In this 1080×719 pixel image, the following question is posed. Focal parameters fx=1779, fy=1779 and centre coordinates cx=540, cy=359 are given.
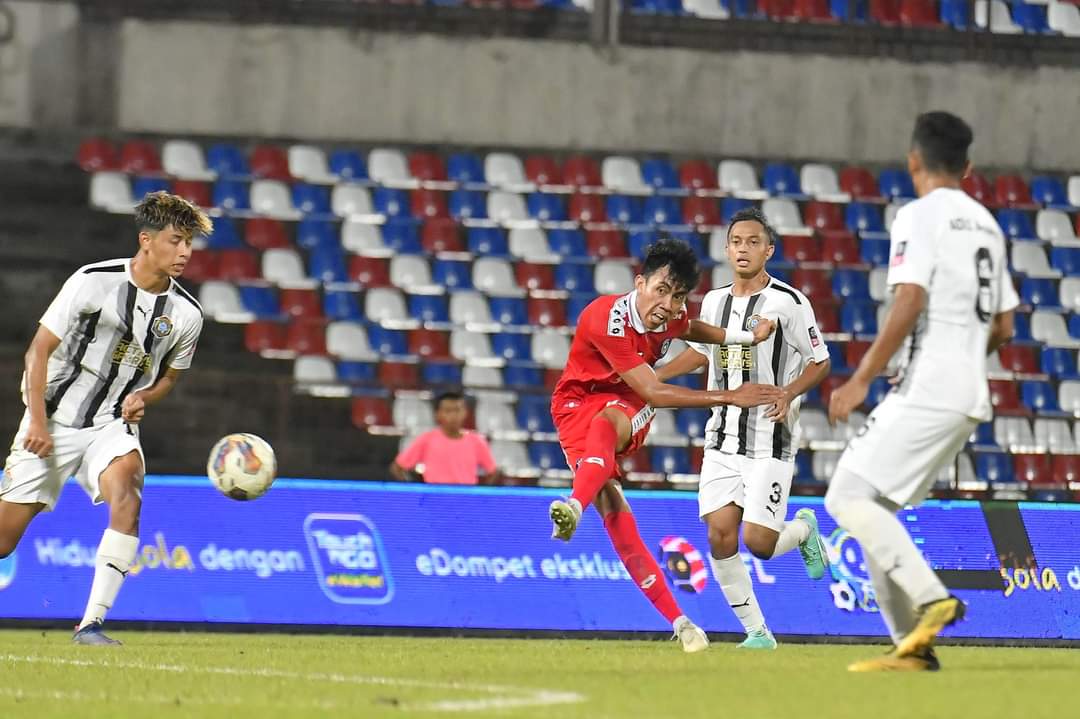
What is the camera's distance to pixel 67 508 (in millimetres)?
11766

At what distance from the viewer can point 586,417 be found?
8.90 meters

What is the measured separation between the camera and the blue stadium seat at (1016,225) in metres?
18.6

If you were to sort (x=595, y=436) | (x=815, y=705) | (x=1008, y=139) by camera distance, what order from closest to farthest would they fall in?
(x=815, y=705), (x=595, y=436), (x=1008, y=139)

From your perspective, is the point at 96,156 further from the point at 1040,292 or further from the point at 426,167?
the point at 1040,292

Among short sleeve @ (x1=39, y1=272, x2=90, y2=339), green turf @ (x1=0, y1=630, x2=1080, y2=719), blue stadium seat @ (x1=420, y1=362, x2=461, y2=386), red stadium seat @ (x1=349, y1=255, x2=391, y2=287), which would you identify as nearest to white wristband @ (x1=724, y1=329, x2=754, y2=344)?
green turf @ (x1=0, y1=630, x2=1080, y2=719)

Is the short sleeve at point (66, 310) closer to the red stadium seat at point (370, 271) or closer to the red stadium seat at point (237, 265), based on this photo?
the red stadium seat at point (237, 265)

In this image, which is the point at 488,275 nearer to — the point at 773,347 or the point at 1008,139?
the point at 1008,139

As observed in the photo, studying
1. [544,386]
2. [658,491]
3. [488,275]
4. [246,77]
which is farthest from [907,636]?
[246,77]

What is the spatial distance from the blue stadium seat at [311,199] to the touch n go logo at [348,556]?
6.40 m

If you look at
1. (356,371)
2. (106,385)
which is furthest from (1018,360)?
(106,385)

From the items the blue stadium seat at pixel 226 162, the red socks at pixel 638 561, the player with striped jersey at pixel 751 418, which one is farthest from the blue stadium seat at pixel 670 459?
the red socks at pixel 638 561

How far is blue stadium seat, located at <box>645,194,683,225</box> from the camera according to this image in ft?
59.0

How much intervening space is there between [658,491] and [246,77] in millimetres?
8266

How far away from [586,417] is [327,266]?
8.73 meters
